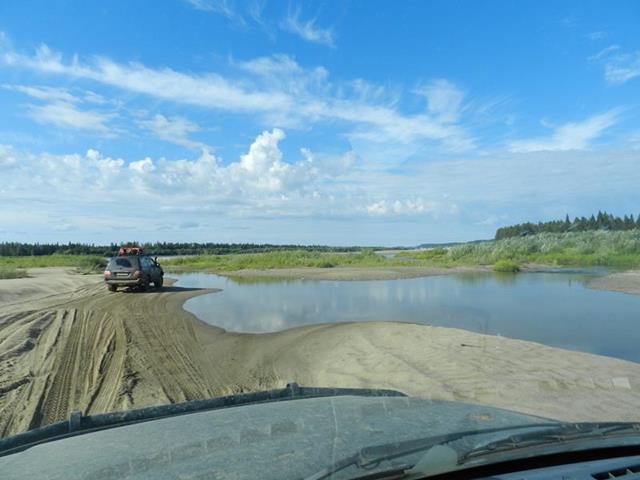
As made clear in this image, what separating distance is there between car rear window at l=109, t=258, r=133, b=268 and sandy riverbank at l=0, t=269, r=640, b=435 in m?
9.68

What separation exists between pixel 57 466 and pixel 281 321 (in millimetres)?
12385

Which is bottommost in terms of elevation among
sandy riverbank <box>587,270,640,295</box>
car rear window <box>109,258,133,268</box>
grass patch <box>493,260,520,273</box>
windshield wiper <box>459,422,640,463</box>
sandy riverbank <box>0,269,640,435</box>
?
sandy riverbank <box>0,269,640,435</box>

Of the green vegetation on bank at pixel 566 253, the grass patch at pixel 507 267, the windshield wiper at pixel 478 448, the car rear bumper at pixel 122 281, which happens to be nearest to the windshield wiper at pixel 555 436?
the windshield wiper at pixel 478 448

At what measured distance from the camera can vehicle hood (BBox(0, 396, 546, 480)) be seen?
2.37 metres

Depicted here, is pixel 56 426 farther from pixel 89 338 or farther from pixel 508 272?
pixel 508 272

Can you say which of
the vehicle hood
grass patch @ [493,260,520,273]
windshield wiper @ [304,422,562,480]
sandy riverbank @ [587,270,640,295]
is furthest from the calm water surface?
grass patch @ [493,260,520,273]

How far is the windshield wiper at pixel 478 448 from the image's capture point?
7.30ft

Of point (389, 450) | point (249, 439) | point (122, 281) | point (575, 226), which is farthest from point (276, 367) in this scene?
point (575, 226)

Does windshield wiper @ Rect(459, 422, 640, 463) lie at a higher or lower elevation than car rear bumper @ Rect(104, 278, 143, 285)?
higher

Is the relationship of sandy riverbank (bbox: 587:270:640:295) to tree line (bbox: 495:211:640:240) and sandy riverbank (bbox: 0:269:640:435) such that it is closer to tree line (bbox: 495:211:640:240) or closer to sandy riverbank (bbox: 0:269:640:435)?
sandy riverbank (bbox: 0:269:640:435)

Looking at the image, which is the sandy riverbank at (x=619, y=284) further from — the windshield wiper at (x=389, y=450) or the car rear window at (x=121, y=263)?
the windshield wiper at (x=389, y=450)

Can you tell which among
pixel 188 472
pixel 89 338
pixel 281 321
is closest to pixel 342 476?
pixel 188 472

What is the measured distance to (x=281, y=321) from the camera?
14805 mm

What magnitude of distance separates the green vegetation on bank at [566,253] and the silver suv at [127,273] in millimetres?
31198
